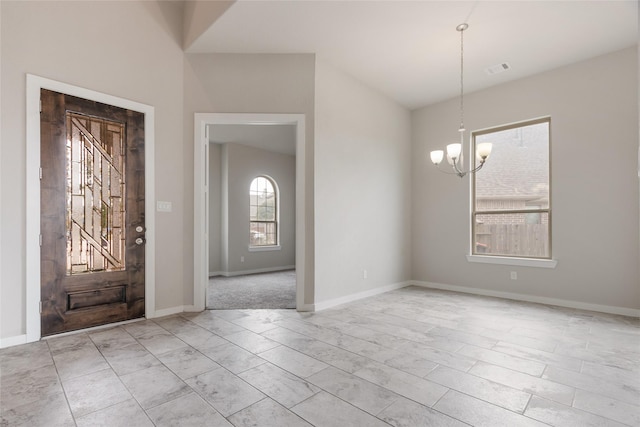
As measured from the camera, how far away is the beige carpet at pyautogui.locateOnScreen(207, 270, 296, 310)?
4.28 m

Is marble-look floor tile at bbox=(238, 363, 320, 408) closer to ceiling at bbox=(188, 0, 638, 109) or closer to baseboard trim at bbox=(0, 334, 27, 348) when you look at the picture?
baseboard trim at bbox=(0, 334, 27, 348)

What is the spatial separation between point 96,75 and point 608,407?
15.8 feet

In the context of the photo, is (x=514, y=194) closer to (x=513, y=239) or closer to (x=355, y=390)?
(x=513, y=239)

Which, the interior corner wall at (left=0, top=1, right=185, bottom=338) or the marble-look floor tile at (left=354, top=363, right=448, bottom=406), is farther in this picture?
the interior corner wall at (left=0, top=1, right=185, bottom=338)

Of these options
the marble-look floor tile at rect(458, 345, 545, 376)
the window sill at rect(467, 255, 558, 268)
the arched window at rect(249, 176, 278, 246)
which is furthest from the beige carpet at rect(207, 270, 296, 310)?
the window sill at rect(467, 255, 558, 268)

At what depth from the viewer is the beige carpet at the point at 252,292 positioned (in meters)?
4.28

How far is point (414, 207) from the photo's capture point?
5.77 meters

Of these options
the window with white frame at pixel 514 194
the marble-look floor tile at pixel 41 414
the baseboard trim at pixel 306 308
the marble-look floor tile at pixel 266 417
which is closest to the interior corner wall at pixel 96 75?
the marble-look floor tile at pixel 41 414

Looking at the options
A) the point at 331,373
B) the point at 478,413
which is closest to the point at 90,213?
the point at 331,373

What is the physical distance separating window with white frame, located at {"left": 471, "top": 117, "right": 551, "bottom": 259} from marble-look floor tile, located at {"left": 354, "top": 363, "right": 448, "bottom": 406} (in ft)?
10.9

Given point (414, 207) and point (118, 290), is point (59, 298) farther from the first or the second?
point (414, 207)

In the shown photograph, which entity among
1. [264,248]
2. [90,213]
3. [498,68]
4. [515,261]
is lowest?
[264,248]

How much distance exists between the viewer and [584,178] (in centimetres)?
406

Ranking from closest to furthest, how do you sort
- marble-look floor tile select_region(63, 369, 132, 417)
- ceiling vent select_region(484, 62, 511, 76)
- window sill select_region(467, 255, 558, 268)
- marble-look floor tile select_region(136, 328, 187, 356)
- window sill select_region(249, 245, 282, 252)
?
marble-look floor tile select_region(63, 369, 132, 417) < marble-look floor tile select_region(136, 328, 187, 356) < ceiling vent select_region(484, 62, 511, 76) < window sill select_region(467, 255, 558, 268) < window sill select_region(249, 245, 282, 252)
